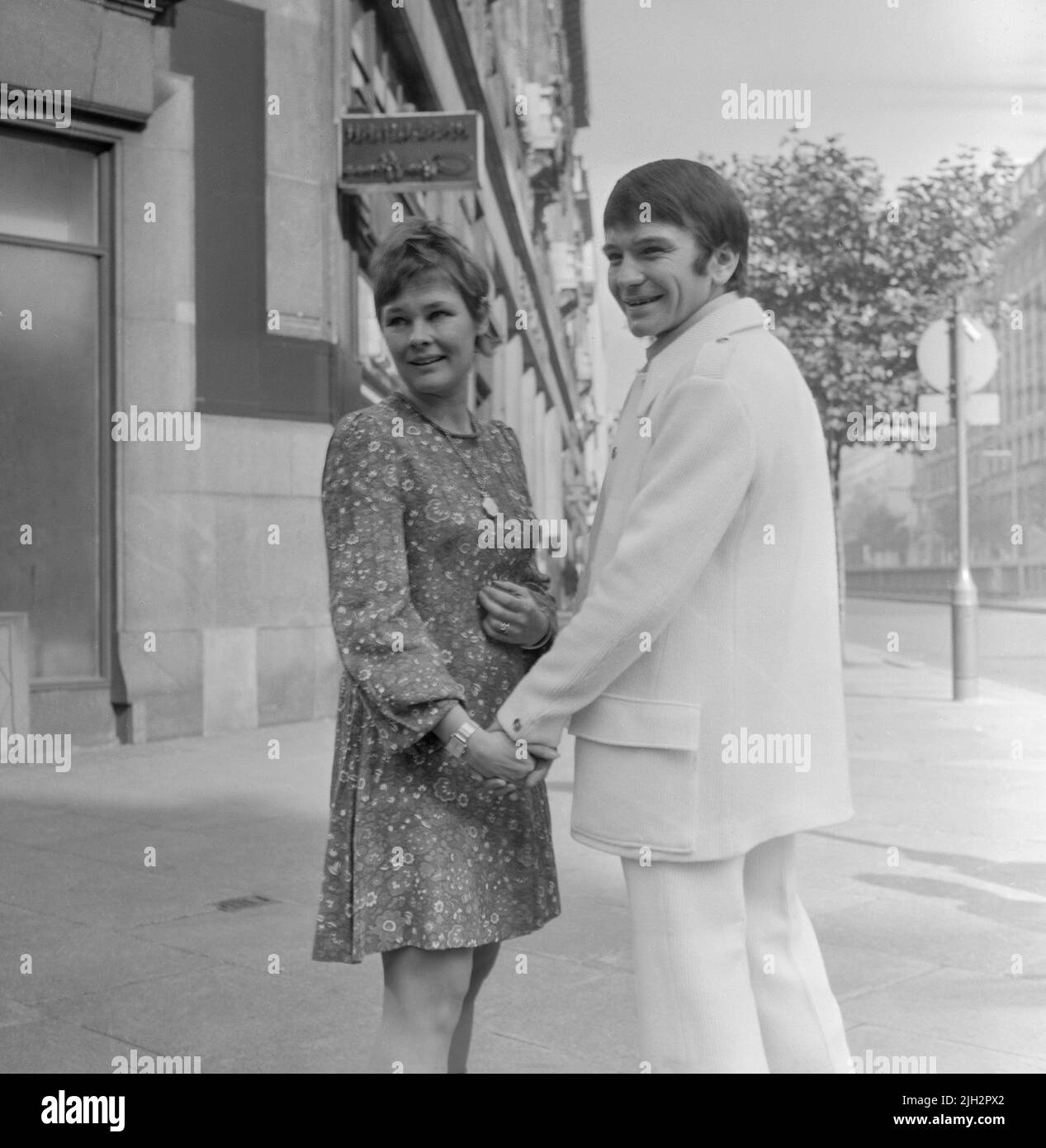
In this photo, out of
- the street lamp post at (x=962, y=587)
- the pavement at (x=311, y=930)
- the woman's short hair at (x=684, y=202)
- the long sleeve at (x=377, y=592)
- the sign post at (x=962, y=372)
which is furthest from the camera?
the sign post at (x=962, y=372)

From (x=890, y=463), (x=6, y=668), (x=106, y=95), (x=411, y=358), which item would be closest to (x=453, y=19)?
(x=106, y=95)

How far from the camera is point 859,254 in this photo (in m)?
18.0

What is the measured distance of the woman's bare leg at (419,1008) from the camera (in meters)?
2.58

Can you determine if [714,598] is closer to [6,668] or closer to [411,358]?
[411,358]

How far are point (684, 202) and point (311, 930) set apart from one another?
3.27m

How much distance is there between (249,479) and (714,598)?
938 centimetres

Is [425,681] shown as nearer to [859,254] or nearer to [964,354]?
[964,354]

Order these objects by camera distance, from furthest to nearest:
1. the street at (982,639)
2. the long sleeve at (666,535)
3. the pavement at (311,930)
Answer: the street at (982,639)
the pavement at (311,930)
the long sleeve at (666,535)

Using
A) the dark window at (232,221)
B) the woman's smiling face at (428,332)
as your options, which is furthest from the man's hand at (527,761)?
the dark window at (232,221)

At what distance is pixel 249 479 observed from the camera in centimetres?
1142

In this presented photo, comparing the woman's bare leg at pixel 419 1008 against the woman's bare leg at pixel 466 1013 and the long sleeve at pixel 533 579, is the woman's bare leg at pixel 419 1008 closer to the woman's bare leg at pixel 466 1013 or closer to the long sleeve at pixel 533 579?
the woman's bare leg at pixel 466 1013

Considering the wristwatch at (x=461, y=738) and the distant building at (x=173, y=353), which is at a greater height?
the distant building at (x=173, y=353)

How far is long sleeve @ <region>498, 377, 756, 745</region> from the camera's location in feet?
7.59

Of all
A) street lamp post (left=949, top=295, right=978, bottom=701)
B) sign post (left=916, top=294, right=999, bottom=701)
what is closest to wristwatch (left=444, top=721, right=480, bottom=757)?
street lamp post (left=949, top=295, right=978, bottom=701)
